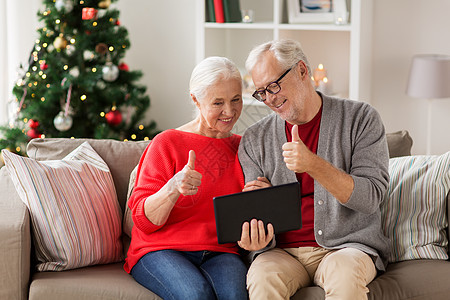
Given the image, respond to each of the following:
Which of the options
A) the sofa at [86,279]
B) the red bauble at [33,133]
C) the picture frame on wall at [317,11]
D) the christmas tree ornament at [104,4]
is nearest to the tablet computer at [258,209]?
the sofa at [86,279]

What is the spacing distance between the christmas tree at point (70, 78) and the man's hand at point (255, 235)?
182 cm

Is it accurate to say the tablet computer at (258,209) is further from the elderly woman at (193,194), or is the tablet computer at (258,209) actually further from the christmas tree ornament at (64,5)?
the christmas tree ornament at (64,5)

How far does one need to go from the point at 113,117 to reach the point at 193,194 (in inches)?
70.7

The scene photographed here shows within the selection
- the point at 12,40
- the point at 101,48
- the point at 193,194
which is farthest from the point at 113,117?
the point at 193,194

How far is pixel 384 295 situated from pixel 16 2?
2.90 metres

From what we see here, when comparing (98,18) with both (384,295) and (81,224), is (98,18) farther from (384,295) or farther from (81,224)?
(384,295)

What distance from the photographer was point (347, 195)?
1872mm

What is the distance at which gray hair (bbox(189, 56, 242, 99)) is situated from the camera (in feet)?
6.72

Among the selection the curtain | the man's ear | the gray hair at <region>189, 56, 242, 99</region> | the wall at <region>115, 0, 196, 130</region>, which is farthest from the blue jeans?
the wall at <region>115, 0, 196, 130</region>

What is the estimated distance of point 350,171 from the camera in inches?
78.2

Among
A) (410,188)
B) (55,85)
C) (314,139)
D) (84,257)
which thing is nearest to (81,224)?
(84,257)

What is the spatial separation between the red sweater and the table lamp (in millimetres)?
1571

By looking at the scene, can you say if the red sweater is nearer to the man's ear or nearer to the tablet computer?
the tablet computer

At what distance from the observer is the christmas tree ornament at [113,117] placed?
11.9 feet
